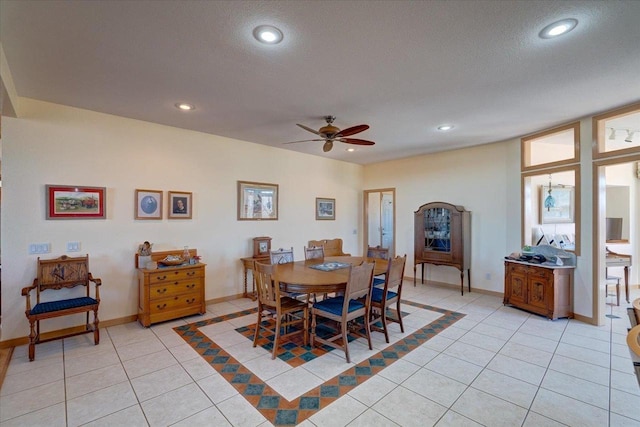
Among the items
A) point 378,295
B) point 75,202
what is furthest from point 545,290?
point 75,202

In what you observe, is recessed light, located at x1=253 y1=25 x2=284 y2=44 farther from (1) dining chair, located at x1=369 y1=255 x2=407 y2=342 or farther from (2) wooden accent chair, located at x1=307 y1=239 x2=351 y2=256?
(2) wooden accent chair, located at x1=307 y1=239 x2=351 y2=256

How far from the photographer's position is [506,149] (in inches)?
198

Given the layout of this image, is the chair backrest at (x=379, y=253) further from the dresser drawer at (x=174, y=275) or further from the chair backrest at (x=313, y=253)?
the dresser drawer at (x=174, y=275)

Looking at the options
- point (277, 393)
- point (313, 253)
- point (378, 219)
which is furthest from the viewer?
point (378, 219)

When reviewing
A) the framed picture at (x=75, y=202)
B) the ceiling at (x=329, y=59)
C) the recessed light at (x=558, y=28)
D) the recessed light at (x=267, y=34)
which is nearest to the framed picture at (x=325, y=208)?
the ceiling at (x=329, y=59)

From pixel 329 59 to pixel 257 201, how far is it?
129 inches

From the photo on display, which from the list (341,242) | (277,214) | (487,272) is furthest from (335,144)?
(487,272)

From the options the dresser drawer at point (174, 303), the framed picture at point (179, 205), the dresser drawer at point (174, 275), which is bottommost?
the dresser drawer at point (174, 303)

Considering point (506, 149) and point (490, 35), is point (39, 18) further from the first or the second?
point (506, 149)

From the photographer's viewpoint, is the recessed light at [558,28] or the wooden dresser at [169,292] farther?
the wooden dresser at [169,292]

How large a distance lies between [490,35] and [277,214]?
4.25 metres

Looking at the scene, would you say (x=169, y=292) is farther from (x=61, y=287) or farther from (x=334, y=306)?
(x=334, y=306)

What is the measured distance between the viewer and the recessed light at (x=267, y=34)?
2.00 meters

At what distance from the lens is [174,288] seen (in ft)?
12.7
